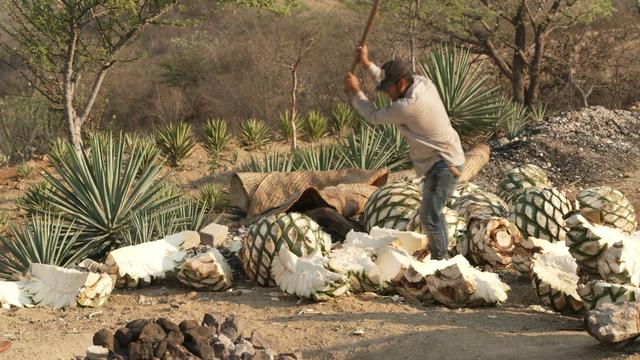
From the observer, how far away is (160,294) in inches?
264

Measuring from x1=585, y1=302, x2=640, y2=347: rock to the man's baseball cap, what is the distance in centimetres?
227

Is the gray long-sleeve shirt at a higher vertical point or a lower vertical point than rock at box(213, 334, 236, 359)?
higher

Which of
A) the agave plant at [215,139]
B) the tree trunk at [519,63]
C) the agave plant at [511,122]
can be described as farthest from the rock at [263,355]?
the tree trunk at [519,63]

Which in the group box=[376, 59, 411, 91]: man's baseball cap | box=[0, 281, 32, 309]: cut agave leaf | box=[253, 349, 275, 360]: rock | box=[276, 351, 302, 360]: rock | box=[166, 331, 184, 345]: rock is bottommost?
box=[0, 281, 32, 309]: cut agave leaf

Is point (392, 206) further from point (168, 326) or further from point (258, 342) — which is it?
point (168, 326)

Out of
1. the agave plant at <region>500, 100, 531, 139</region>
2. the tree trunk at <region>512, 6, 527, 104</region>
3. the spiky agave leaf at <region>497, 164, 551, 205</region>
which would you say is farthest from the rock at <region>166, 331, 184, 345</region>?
the tree trunk at <region>512, 6, 527, 104</region>

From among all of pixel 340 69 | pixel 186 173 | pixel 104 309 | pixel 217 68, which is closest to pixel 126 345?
pixel 104 309

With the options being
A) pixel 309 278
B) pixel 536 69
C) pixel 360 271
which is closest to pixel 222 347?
pixel 309 278

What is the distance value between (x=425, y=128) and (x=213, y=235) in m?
2.02

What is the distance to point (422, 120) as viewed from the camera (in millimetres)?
6258

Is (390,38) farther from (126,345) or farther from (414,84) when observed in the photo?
(126,345)

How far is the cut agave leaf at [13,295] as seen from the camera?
645cm

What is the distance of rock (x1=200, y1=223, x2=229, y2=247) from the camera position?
24.1ft

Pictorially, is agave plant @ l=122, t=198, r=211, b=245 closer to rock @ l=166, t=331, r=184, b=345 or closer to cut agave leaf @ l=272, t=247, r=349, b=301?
cut agave leaf @ l=272, t=247, r=349, b=301
